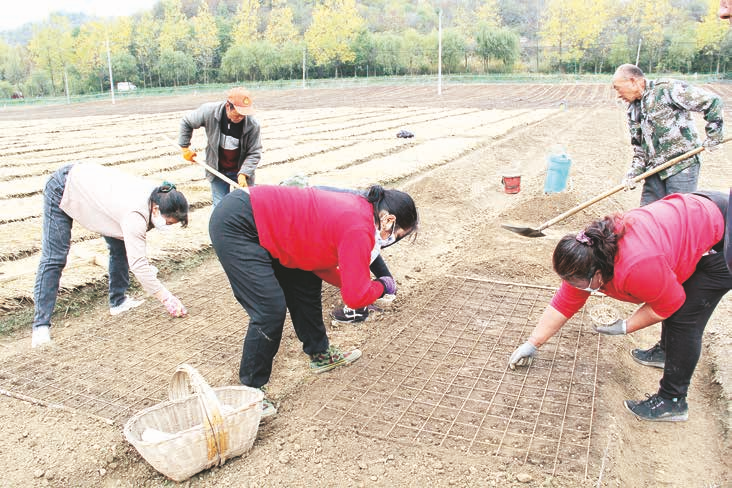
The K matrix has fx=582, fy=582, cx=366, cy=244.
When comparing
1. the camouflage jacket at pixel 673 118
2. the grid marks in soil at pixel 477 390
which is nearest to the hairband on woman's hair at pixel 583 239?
the grid marks in soil at pixel 477 390

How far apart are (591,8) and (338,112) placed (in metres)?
43.0

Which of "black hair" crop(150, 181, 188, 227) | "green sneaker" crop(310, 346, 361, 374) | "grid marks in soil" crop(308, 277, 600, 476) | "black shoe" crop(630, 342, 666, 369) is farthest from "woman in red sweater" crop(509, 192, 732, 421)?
"black hair" crop(150, 181, 188, 227)

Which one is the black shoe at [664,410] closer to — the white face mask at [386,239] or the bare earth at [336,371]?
the bare earth at [336,371]

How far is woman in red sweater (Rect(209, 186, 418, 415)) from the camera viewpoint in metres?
2.59

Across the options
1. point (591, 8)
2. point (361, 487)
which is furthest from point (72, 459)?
point (591, 8)

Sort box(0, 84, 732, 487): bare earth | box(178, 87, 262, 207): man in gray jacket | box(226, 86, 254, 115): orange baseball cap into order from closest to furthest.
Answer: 1. box(0, 84, 732, 487): bare earth
2. box(226, 86, 254, 115): orange baseball cap
3. box(178, 87, 262, 207): man in gray jacket

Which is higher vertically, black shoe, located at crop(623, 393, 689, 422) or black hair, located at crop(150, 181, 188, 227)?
black hair, located at crop(150, 181, 188, 227)

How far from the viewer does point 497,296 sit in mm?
4719

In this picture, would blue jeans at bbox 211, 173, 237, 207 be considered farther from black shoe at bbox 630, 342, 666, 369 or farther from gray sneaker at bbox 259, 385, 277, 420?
black shoe at bbox 630, 342, 666, 369

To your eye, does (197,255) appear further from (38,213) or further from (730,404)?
(730,404)

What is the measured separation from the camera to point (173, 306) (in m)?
4.20

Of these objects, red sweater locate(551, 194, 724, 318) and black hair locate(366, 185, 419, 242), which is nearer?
red sweater locate(551, 194, 724, 318)

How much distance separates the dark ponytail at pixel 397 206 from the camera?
2.58 m

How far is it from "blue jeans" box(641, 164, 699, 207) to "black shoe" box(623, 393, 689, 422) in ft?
5.11
